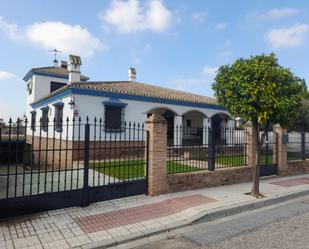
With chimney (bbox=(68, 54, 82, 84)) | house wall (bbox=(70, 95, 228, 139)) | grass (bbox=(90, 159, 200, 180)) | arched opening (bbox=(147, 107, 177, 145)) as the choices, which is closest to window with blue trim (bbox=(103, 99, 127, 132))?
house wall (bbox=(70, 95, 228, 139))

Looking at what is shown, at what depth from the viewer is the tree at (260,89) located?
23.3 feet

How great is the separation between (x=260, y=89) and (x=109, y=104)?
1027 centimetres

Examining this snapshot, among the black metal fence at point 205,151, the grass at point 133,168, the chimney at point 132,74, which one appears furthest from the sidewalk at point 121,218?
the chimney at point 132,74

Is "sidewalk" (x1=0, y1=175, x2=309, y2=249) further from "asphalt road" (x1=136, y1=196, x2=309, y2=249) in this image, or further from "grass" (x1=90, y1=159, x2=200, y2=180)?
"grass" (x1=90, y1=159, x2=200, y2=180)

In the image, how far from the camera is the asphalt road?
4.59m

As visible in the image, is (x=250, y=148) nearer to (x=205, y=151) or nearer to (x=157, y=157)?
(x=205, y=151)

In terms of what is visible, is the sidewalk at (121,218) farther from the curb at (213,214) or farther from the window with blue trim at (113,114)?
the window with blue trim at (113,114)

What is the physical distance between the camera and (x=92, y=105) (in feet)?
50.2

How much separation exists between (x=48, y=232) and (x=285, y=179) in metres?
9.00

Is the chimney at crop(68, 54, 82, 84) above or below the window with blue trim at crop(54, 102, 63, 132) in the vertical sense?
above

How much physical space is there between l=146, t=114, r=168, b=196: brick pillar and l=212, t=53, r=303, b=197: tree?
2108mm

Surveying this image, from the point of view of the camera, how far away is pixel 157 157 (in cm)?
748

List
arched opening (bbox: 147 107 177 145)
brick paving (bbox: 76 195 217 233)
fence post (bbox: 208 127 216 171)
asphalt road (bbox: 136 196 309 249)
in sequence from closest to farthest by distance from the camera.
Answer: asphalt road (bbox: 136 196 309 249)
brick paving (bbox: 76 195 217 233)
fence post (bbox: 208 127 216 171)
arched opening (bbox: 147 107 177 145)

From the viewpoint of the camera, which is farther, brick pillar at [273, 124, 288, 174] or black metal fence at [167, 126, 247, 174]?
brick pillar at [273, 124, 288, 174]
